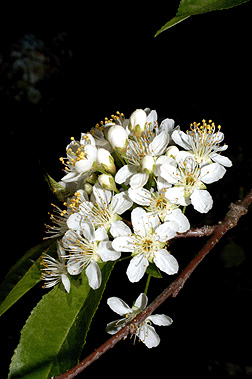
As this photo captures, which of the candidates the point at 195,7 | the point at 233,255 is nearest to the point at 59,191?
Answer: the point at 195,7

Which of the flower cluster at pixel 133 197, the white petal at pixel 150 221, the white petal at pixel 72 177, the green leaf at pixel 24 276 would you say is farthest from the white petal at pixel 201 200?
the green leaf at pixel 24 276

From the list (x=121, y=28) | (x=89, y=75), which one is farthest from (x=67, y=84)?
(x=121, y=28)

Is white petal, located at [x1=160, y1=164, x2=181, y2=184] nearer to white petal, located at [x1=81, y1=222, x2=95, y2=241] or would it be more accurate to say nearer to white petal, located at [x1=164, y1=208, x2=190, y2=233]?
white petal, located at [x1=164, y1=208, x2=190, y2=233]

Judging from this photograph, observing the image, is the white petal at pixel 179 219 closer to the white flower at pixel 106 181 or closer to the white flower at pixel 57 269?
the white flower at pixel 106 181

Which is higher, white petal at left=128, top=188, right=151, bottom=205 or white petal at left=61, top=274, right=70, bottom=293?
white petal at left=128, top=188, right=151, bottom=205

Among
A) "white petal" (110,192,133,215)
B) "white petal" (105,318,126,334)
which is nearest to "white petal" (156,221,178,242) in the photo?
"white petal" (110,192,133,215)

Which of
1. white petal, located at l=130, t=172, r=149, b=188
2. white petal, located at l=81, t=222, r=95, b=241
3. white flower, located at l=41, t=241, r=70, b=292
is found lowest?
white flower, located at l=41, t=241, r=70, b=292
